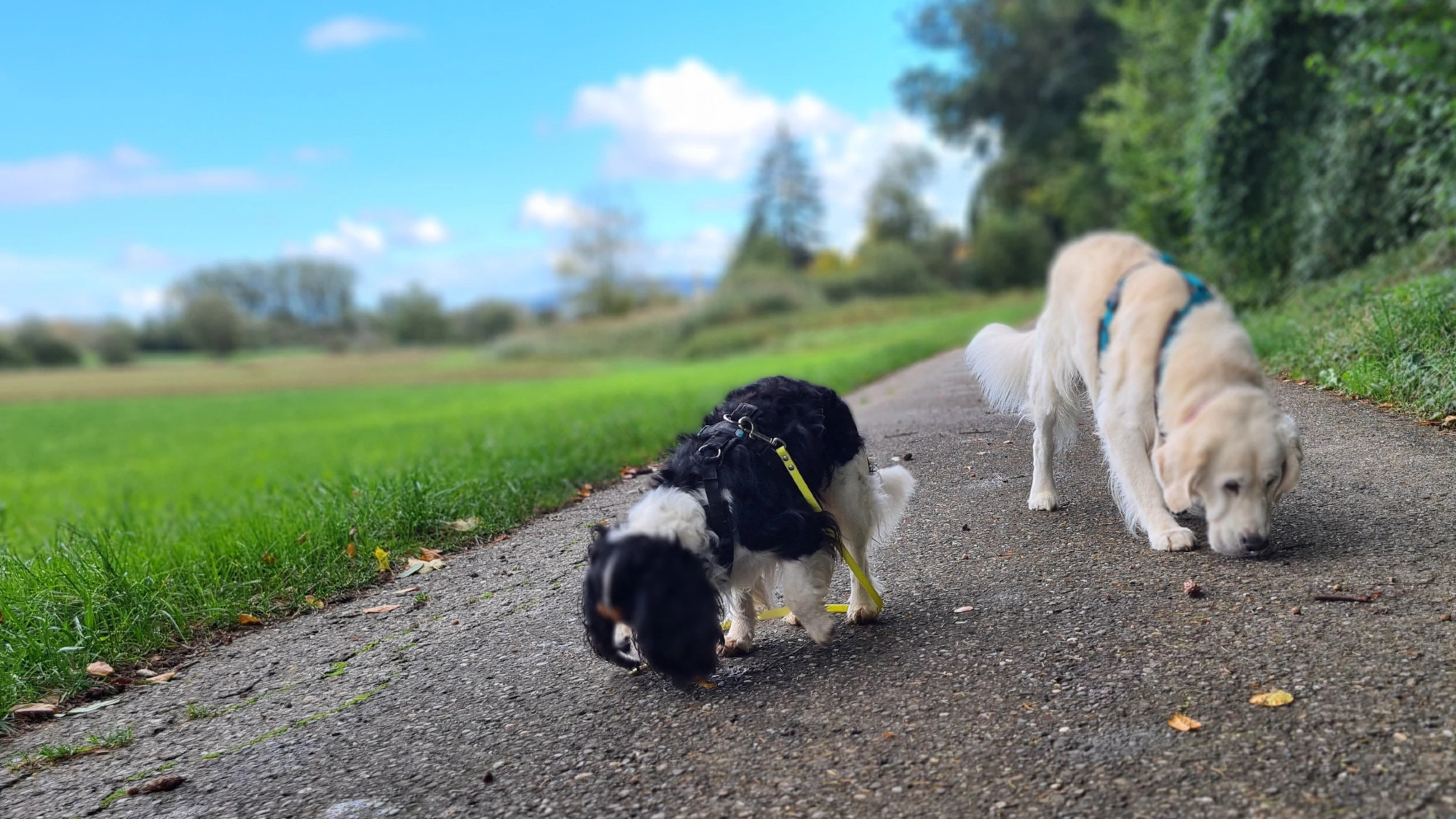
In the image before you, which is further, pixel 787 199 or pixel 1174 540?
pixel 787 199

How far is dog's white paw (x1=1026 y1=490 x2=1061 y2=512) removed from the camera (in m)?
5.16

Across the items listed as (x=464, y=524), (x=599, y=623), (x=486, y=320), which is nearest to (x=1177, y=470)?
(x=599, y=623)

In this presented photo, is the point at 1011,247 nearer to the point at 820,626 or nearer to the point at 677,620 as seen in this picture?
the point at 820,626

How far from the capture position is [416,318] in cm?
8912

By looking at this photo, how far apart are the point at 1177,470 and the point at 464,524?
4632mm

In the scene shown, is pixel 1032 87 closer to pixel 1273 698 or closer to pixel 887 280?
pixel 887 280

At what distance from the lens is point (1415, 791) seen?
247 cm

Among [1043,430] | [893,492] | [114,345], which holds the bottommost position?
[893,492]

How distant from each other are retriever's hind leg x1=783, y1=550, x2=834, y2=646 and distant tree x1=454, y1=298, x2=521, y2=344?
78754 mm

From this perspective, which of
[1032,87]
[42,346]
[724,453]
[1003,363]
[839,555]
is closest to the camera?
[724,453]

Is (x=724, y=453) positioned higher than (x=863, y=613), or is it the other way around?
(x=724, y=453)

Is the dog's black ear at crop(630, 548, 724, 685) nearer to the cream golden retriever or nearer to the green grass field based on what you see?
the cream golden retriever

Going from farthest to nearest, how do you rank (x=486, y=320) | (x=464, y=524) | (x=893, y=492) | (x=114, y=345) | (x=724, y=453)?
(x=486, y=320)
(x=114, y=345)
(x=464, y=524)
(x=893, y=492)
(x=724, y=453)

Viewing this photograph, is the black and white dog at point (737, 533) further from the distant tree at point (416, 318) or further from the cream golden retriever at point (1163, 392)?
the distant tree at point (416, 318)
